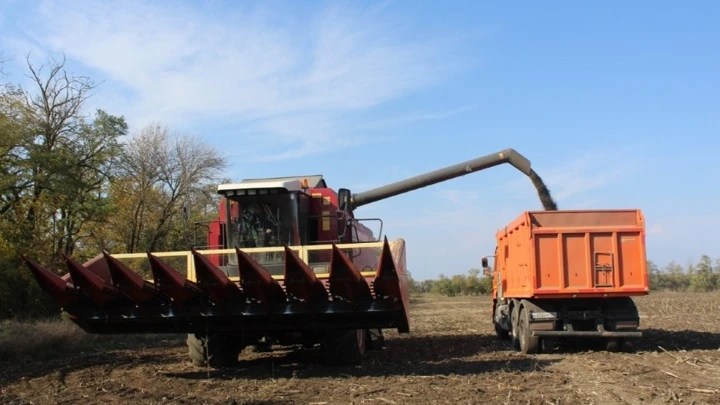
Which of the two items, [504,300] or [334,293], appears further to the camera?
[504,300]

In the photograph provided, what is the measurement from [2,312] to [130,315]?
503 inches

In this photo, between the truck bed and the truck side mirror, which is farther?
the truck bed

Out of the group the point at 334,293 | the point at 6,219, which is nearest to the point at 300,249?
the point at 334,293

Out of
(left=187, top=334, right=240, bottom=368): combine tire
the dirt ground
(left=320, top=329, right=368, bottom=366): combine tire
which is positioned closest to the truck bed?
the dirt ground

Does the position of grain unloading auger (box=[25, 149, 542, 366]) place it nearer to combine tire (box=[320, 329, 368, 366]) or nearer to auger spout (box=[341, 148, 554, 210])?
combine tire (box=[320, 329, 368, 366])

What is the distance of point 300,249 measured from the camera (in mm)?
9727

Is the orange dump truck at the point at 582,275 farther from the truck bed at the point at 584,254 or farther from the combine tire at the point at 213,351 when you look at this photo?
the combine tire at the point at 213,351

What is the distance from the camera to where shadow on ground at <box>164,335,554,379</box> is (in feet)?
32.4

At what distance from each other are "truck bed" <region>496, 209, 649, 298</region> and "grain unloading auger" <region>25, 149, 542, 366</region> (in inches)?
138

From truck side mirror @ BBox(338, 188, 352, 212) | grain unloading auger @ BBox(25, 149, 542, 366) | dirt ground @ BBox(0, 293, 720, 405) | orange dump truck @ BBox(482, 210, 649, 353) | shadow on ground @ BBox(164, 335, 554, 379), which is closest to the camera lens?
dirt ground @ BBox(0, 293, 720, 405)

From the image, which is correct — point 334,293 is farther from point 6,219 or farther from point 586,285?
point 6,219

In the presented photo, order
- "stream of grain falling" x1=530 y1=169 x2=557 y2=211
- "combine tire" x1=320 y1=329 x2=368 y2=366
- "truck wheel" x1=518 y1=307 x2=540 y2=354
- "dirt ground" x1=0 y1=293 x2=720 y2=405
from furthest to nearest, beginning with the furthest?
"stream of grain falling" x1=530 y1=169 x2=557 y2=211, "truck wheel" x1=518 y1=307 x2=540 y2=354, "combine tire" x1=320 y1=329 x2=368 y2=366, "dirt ground" x1=0 y1=293 x2=720 y2=405

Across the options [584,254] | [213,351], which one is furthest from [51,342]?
[584,254]

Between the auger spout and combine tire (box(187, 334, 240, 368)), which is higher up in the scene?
the auger spout
